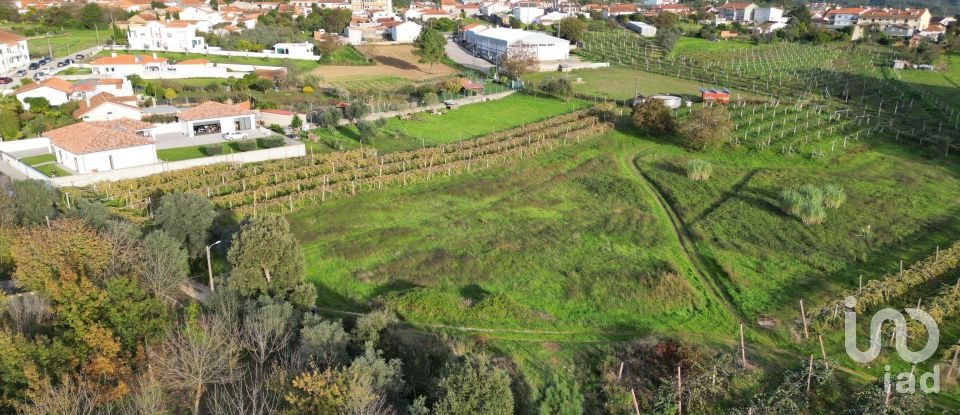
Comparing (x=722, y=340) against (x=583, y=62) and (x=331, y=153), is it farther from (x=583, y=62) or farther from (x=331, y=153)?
(x=583, y=62)

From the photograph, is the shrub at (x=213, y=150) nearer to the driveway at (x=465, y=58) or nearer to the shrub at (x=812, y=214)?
the shrub at (x=812, y=214)

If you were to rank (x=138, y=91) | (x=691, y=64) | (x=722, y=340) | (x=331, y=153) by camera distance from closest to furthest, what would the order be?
(x=722, y=340)
(x=331, y=153)
(x=138, y=91)
(x=691, y=64)

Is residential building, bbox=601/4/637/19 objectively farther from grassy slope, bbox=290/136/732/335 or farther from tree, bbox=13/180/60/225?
tree, bbox=13/180/60/225

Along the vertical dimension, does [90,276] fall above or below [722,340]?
above

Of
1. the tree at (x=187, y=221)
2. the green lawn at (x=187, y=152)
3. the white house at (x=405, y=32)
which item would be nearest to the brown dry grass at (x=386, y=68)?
the white house at (x=405, y=32)

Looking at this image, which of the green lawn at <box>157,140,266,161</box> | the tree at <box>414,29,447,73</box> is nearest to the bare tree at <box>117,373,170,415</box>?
the green lawn at <box>157,140,266,161</box>

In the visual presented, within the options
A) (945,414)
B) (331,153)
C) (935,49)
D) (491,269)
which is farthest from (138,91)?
(935,49)

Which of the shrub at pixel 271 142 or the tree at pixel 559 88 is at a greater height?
the tree at pixel 559 88
